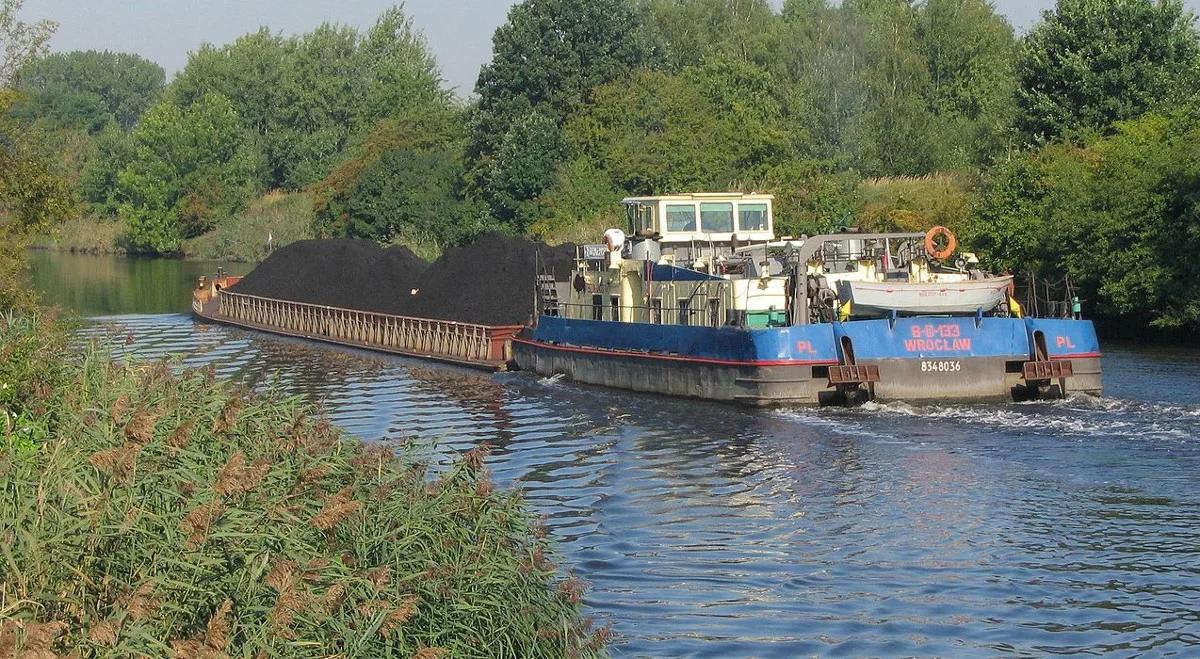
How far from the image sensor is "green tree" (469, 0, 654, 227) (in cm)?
7669

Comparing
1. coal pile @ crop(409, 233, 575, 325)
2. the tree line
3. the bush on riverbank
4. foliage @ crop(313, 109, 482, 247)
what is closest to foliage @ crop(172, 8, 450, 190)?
the tree line

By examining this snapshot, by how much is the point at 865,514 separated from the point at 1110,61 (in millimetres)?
34337

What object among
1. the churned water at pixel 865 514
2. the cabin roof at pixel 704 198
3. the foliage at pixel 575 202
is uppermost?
the foliage at pixel 575 202

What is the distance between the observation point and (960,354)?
27750 millimetres

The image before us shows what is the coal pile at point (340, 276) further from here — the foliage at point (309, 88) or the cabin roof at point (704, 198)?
the foliage at point (309, 88)

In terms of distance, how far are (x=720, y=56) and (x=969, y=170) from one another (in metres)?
26.4

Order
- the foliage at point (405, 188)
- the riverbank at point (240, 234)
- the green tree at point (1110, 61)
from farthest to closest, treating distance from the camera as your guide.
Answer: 1. the riverbank at point (240, 234)
2. the foliage at point (405, 188)
3. the green tree at point (1110, 61)

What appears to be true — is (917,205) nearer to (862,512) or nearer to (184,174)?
(862,512)

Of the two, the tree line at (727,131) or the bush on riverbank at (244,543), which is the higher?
the tree line at (727,131)

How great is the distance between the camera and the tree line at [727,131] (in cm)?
4322

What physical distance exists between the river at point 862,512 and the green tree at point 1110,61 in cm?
1816

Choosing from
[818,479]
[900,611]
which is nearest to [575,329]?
[818,479]

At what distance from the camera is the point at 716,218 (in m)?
35.0

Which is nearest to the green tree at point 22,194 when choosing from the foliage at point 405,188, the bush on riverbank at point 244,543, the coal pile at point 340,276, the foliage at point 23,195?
the foliage at point 23,195
